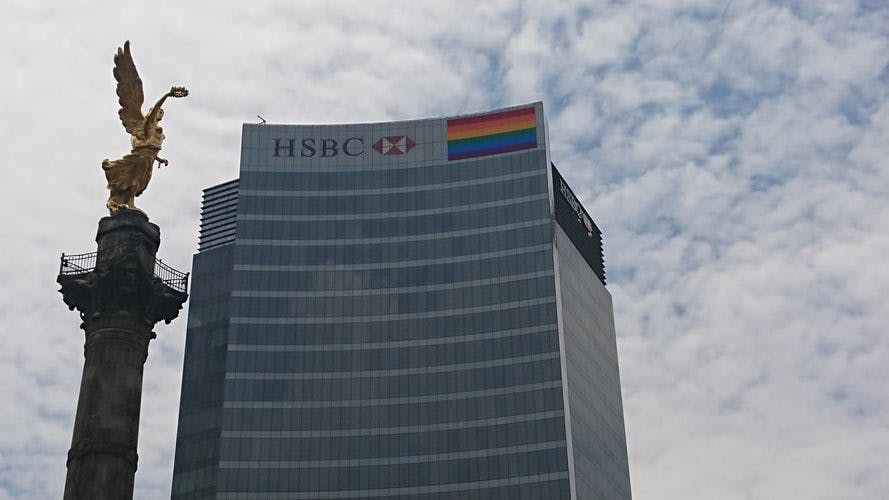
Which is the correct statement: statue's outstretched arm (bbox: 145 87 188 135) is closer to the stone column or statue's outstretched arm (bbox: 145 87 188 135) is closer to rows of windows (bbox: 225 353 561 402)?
the stone column

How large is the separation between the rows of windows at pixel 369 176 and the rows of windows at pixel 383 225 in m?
4.95

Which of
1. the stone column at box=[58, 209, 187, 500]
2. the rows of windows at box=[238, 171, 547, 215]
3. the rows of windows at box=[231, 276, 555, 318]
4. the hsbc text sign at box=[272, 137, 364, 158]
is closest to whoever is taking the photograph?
the stone column at box=[58, 209, 187, 500]

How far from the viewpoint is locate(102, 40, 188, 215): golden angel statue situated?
204 ft

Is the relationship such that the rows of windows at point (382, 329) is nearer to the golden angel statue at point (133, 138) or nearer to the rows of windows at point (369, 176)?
the rows of windows at point (369, 176)

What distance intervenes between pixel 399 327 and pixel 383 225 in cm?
1372

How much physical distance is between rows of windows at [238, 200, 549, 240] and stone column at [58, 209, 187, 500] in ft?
279

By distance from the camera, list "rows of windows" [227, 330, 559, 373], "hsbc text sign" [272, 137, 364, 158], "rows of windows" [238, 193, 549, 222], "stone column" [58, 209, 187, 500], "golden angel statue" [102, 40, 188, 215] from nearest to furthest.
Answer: "stone column" [58, 209, 187, 500], "golden angel statue" [102, 40, 188, 215], "rows of windows" [227, 330, 559, 373], "rows of windows" [238, 193, 549, 222], "hsbc text sign" [272, 137, 364, 158]

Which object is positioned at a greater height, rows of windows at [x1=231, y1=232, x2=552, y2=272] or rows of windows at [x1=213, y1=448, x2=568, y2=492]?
rows of windows at [x1=231, y1=232, x2=552, y2=272]

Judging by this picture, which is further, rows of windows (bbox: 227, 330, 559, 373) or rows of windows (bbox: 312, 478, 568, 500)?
rows of windows (bbox: 227, 330, 559, 373)

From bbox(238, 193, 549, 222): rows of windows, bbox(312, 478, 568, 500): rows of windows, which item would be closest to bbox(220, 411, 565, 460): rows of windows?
bbox(312, 478, 568, 500): rows of windows

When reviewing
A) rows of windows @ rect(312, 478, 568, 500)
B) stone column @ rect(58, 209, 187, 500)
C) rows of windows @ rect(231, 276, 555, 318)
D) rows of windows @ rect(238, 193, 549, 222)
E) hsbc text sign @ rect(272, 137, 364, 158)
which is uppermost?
hsbc text sign @ rect(272, 137, 364, 158)

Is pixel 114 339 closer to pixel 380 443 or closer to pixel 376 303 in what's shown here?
pixel 380 443

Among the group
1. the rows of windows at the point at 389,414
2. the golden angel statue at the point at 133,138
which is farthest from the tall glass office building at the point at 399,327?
the golden angel statue at the point at 133,138

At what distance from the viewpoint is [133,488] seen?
2201 inches
